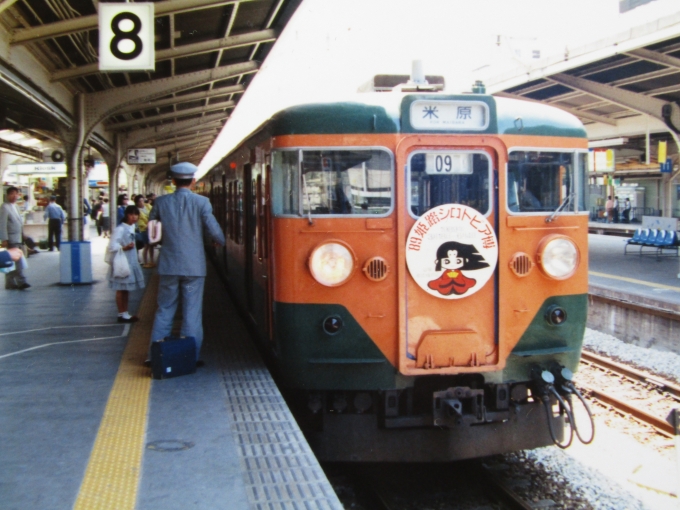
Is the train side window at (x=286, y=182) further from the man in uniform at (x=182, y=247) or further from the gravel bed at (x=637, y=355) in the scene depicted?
the gravel bed at (x=637, y=355)

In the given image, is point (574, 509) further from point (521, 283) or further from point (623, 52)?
point (623, 52)

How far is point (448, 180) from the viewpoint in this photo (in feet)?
16.6

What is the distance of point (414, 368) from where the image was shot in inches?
197

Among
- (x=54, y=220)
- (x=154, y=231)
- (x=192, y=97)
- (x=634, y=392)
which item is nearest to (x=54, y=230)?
(x=54, y=220)

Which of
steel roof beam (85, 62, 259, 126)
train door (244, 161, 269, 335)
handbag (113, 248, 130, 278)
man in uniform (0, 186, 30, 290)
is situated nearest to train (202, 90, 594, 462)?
train door (244, 161, 269, 335)

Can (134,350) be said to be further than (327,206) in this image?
Yes

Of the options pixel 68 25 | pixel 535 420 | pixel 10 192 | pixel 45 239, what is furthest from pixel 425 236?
pixel 45 239

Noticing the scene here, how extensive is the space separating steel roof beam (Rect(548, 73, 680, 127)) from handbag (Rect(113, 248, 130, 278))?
509 inches

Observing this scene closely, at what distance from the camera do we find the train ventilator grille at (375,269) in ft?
16.4

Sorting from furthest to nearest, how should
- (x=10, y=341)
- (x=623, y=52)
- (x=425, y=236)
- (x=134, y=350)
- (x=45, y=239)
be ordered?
(x=45, y=239) < (x=623, y=52) < (x=10, y=341) < (x=134, y=350) < (x=425, y=236)

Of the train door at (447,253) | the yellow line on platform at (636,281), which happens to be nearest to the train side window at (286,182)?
the train door at (447,253)

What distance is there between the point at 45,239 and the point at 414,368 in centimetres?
2082

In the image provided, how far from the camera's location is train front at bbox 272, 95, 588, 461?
5.00 m

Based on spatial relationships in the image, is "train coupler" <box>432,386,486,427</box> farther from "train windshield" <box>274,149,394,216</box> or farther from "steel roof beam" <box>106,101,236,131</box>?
"steel roof beam" <box>106,101,236,131</box>
